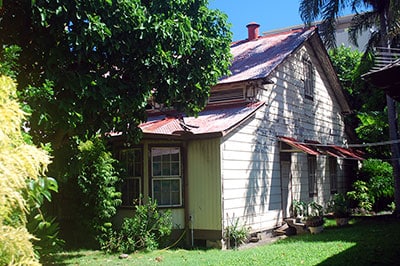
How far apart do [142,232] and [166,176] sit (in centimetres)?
187

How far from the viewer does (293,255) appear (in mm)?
9781

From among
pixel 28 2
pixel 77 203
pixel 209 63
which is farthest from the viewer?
pixel 77 203

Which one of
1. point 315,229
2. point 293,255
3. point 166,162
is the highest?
point 166,162

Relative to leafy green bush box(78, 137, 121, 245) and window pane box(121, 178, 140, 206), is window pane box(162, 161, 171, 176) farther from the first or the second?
leafy green bush box(78, 137, 121, 245)

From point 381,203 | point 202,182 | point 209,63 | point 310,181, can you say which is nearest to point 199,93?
point 209,63

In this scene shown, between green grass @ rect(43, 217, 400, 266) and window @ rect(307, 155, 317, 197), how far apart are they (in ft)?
14.6

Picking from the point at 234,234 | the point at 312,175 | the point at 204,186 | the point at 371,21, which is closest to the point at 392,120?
the point at 312,175

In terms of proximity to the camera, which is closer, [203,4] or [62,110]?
[62,110]

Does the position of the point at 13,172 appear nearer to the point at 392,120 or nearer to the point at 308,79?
the point at 308,79

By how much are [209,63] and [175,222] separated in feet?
16.4

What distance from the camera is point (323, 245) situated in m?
11.0

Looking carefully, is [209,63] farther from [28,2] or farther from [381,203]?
[381,203]

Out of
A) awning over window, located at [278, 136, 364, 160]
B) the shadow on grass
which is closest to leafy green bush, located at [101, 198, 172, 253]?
the shadow on grass

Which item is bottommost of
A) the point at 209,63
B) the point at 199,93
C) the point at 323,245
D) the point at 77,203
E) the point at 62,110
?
the point at 323,245
